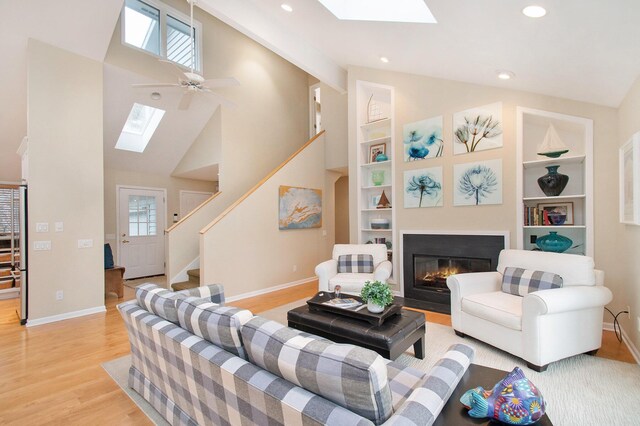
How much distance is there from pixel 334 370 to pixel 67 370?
288 centimetres

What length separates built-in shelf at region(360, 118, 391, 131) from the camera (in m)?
5.02

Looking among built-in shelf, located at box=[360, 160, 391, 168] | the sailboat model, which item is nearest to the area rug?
the sailboat model

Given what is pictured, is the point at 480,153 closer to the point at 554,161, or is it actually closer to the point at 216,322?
the point at 554,161

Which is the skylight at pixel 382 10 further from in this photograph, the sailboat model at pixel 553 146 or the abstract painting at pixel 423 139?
the sailboat model at pixel 553 146

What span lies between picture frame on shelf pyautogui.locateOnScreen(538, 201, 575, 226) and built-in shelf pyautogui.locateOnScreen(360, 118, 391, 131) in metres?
2.54

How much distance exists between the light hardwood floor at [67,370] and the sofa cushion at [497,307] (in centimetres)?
74

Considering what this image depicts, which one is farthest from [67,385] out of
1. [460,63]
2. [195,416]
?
[460,63]

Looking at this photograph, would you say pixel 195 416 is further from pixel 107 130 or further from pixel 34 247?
pixel 107 130

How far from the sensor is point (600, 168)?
3.29m

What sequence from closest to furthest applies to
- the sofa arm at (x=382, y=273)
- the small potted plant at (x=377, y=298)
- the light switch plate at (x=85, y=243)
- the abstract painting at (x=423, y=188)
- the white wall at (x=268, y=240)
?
the small potted plant at (x=377, y=298) < the sofa arm at (x=382, y=273) < the light switch plate at (x=85, y=243) < the abstract painting at (x=423, y=188) < the white wall at (x=268, y=240)

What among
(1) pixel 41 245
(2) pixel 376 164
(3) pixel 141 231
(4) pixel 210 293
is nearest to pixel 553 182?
(2) pixel 376 164

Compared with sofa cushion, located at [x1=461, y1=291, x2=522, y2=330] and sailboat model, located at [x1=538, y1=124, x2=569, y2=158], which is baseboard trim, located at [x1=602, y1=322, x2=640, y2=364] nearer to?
sofa cushion, located at [x1=461, y1=291, x2=522, y2=330]

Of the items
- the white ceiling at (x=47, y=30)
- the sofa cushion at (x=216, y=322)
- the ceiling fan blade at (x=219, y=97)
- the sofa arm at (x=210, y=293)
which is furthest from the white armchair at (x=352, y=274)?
the white ceiling at (x=47, y=30)

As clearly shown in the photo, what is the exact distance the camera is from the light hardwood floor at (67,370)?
6.68ft
